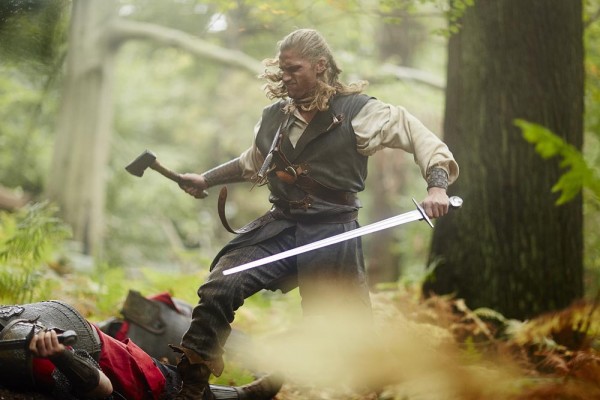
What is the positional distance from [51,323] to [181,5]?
10100mm

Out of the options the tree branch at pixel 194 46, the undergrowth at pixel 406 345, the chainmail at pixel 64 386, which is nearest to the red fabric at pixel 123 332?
the undergrowth at pixel 406 345

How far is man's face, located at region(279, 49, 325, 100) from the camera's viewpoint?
3.84 meters

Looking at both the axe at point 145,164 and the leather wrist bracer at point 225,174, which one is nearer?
the axe at point 145,164

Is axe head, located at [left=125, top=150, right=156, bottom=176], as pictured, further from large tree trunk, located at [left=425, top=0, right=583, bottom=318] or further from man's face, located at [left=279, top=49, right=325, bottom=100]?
large tree trunk, located at [left=425, top=0, right=583, bottom=318]

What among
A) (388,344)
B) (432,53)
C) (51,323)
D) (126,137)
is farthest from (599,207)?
(126,137)

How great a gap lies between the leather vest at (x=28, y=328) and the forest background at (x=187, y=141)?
1.57 meters

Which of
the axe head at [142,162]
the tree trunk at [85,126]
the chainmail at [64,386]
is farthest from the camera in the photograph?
the tree trunk at [85,126]

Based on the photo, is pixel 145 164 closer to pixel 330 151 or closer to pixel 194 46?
pixel 330 151

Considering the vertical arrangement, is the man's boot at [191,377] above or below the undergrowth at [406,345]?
above

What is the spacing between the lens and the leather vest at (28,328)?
334 centimetres

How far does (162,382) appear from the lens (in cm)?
386

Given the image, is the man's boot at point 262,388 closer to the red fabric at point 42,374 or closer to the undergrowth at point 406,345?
the undergrowth at point 406,345

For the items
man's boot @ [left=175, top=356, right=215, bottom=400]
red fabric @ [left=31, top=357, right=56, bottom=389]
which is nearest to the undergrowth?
man's boot @ [left=175, top=356, right=215, bottom=400]

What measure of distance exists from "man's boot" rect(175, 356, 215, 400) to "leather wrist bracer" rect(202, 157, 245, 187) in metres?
1.17
